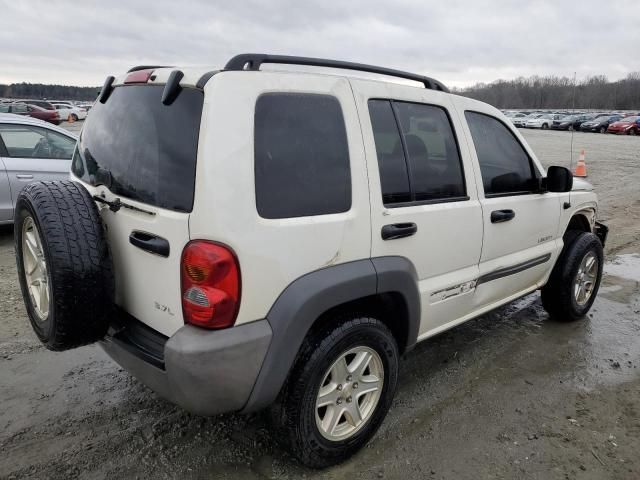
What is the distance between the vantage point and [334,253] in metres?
2.27

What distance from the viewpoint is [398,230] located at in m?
2.51

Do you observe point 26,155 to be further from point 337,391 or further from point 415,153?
point 337,391

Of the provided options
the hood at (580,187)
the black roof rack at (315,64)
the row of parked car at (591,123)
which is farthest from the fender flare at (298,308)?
the row of parked car at (591,123)

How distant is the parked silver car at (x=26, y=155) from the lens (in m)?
5.94

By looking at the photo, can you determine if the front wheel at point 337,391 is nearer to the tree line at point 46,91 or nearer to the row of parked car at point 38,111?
the row of parked car at point 38,111

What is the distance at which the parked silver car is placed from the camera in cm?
594

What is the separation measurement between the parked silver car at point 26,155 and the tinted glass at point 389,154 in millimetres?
5041

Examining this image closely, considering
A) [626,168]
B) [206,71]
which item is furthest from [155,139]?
[626,168]

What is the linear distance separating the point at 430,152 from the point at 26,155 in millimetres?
5466

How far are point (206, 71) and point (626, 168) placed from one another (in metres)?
15.8

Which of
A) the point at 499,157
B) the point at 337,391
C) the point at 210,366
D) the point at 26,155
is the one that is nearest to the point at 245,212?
the point at 210,366

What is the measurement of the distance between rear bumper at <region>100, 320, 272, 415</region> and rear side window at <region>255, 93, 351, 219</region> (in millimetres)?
521

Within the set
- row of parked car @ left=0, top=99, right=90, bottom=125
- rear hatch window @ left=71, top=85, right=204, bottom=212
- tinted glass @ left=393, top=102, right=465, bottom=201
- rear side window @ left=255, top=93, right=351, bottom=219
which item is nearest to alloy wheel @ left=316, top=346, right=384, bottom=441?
rear side window @ left=255, top=93, right=351, bottom=219

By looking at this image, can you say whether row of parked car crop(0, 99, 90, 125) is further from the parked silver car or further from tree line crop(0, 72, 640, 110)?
tree line crop(0, 72, 640, 110)
